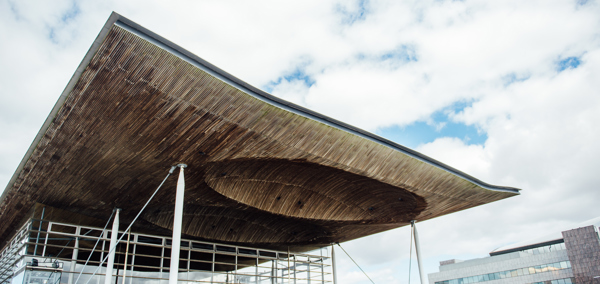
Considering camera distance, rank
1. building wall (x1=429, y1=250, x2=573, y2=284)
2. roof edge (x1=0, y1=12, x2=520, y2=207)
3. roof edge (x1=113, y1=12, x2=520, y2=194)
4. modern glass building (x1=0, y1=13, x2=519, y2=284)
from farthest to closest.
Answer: building wall (x1=429, y1=250, x2=573, y2=284) < modern glass building (x1=0, y1=13, x2=519, y2=284) < roof edge (x1=113, y1=12, x2=520, y2=194) < roof edge (x1=0, y1=12, x2=520, y2=207)

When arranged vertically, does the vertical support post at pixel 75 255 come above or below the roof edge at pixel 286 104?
below

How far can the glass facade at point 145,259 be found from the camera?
1644 centimetres

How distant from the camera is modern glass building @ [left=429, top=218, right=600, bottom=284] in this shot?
50.1 metres

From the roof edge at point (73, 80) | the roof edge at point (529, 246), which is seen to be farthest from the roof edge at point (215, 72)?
the roof edge at point (529, 246)

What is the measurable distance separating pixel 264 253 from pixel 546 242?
48.3m

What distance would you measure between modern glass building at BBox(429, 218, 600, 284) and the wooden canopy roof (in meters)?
41.8

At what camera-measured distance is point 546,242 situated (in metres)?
56.3

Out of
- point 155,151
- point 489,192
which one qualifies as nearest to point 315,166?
point 155,151

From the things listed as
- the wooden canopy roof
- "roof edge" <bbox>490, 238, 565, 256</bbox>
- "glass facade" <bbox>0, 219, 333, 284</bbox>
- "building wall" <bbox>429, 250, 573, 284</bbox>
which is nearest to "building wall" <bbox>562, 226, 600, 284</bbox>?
"building wall" <bbox>429, 250, 573, 284</bbox>

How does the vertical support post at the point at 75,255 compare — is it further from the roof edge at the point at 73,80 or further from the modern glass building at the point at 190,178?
the roof edge at the point at 73,80

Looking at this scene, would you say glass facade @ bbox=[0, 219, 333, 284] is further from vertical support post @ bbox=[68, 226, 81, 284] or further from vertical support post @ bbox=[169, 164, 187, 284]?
vertical support post @ bbox=[169, 164, 187, 284]

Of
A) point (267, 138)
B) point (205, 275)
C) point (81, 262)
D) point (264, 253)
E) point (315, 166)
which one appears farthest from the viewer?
Answer: point (264, 253)

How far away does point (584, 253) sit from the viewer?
50438mm

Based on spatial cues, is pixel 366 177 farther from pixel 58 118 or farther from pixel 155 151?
pixel 58 118
